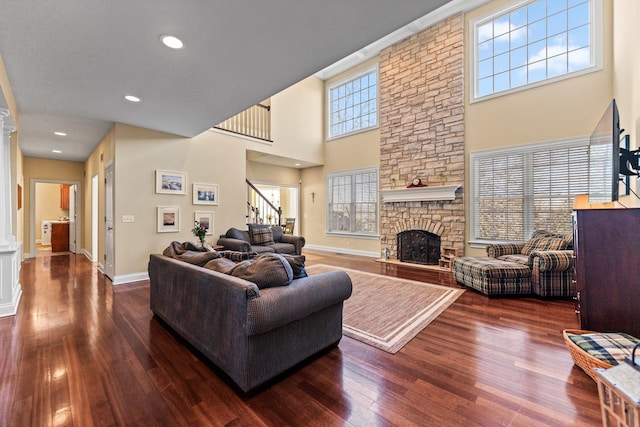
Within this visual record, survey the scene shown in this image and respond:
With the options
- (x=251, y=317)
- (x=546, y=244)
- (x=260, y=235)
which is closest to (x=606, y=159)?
(x=546, y=244)

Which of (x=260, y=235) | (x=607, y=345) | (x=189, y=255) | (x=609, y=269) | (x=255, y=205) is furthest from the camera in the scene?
(x=255, y=205)

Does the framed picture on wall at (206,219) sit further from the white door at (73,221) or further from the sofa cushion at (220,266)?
the white door at (73,221)

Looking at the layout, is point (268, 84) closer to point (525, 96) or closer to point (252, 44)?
point (252, 44)

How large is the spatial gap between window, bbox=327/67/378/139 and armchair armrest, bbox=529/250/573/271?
4.86 metres

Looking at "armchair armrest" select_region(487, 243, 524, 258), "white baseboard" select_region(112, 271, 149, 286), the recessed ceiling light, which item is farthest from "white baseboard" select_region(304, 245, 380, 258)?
the recessed ceiling light

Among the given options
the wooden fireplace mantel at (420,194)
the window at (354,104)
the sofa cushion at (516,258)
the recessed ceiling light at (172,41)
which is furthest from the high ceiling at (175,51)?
the window at (354,104)

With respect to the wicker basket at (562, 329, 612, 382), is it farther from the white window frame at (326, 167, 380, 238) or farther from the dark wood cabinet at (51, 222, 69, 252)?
the dark wood cabinet at (51, 222, 69, 252)

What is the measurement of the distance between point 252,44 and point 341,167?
562 cm

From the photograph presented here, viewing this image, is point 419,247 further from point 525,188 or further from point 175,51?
point 175,51

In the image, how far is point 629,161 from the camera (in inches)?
105

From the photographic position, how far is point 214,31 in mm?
2254

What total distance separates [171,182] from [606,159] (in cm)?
621

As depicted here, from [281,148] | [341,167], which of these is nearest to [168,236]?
[281,148]

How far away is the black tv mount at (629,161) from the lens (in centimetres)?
259
